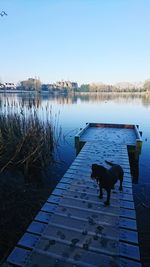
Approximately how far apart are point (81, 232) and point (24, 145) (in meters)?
5.35

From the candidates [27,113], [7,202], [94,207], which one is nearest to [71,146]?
[27,113]

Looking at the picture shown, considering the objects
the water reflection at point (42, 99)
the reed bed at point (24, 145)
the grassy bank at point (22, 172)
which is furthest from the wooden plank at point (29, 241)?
the water reflection at point (42, 99)

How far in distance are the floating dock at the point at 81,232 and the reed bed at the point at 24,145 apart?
8.96 feet

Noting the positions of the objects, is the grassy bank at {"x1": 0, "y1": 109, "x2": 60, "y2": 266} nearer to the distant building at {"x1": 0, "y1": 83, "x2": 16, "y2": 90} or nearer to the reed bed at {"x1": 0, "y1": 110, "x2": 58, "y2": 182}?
the reed bed at {"x1": 0, "y1": 110, "x2": 58, "y2": 182}

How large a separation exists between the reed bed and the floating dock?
273cm

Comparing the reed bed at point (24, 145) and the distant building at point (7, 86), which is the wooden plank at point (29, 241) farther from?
the distant building at point (7, 86)

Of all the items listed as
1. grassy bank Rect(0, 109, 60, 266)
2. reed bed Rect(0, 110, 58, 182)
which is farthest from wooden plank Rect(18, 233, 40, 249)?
reed bed Rect(0, 110, 58, 182)

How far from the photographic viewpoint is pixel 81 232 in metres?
3.28

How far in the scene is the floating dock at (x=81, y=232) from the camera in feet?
9.00

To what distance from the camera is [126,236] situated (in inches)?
126

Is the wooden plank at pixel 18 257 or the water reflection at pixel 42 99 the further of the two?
the water reflection at pixel 42 99

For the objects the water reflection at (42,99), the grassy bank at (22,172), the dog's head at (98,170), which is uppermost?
the water reflection at (42,99)

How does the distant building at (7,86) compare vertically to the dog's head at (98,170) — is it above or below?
above

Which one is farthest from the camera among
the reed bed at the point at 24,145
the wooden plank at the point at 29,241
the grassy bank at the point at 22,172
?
the reed bed at the point at 24,145
